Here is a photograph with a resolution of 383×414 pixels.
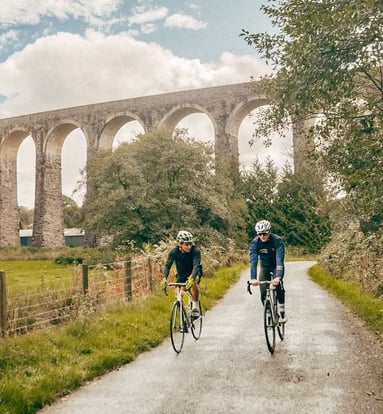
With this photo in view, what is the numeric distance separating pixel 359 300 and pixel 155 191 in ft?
46.8

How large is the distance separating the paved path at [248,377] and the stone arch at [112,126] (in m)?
29.0

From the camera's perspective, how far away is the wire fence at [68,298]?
697 cm

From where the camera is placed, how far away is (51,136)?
38.5 m

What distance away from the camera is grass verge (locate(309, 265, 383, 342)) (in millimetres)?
8406

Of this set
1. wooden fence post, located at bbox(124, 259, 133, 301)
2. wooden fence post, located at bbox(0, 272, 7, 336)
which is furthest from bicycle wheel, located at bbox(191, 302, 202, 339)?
wooden fence post, located at bbox(124, 259, 133, 301)

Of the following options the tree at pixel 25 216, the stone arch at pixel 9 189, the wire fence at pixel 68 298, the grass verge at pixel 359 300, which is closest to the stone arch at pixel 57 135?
the stone arch at pixel 9 189

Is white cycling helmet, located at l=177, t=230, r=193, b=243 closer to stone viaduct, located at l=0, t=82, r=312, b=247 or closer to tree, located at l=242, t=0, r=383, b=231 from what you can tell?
tree, located at l=242, t=0, r=383, b=231

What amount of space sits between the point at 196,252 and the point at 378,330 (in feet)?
9.79

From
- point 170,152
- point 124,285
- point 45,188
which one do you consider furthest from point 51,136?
point 124,285

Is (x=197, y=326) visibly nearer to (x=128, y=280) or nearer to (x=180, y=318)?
(x=180, y=318)

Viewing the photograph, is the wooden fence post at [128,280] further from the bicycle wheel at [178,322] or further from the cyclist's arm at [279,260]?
the cyclist's arm at [279,260]

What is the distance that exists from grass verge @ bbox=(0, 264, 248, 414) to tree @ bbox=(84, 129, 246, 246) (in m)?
14.2

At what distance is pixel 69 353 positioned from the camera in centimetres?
614

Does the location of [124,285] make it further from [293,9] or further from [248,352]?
[293,9]
